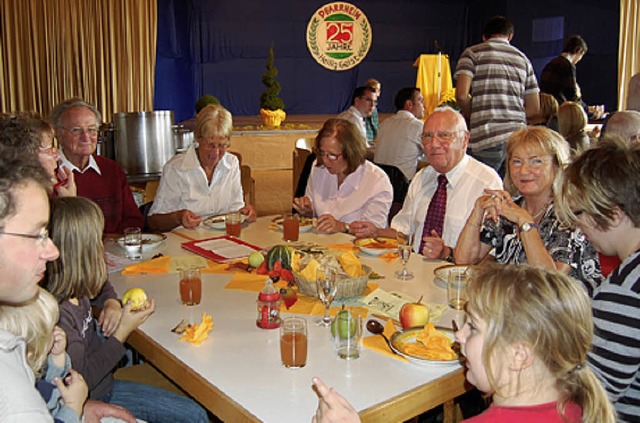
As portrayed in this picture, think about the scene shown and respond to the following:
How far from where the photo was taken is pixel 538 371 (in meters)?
1.25

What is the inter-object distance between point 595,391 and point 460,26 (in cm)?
1293

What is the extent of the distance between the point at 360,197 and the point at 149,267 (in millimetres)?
1432

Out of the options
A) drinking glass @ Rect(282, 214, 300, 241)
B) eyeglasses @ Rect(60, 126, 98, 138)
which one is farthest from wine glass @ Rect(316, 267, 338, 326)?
eyeglasses @ Rect(60, 126, 98, 138)

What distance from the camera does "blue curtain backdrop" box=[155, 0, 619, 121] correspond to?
1018 cm

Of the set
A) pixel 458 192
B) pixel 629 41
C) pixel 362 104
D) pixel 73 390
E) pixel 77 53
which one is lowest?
pixel 73 390

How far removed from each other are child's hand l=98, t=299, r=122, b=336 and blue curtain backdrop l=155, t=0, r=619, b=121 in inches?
297

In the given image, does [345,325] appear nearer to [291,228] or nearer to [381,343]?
[381,343]

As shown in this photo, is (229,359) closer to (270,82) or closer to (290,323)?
(290,323)

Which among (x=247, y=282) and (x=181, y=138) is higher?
(x=181, y=138)

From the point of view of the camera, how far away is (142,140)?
175 inches

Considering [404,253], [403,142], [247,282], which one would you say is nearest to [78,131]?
[247,282]

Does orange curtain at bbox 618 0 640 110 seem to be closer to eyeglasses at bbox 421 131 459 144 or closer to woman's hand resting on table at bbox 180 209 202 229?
eyeglasses at bbox 421 131 459 144

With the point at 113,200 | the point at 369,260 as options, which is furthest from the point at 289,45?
the point at 369,260

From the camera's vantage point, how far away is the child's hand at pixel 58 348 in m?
1.56
